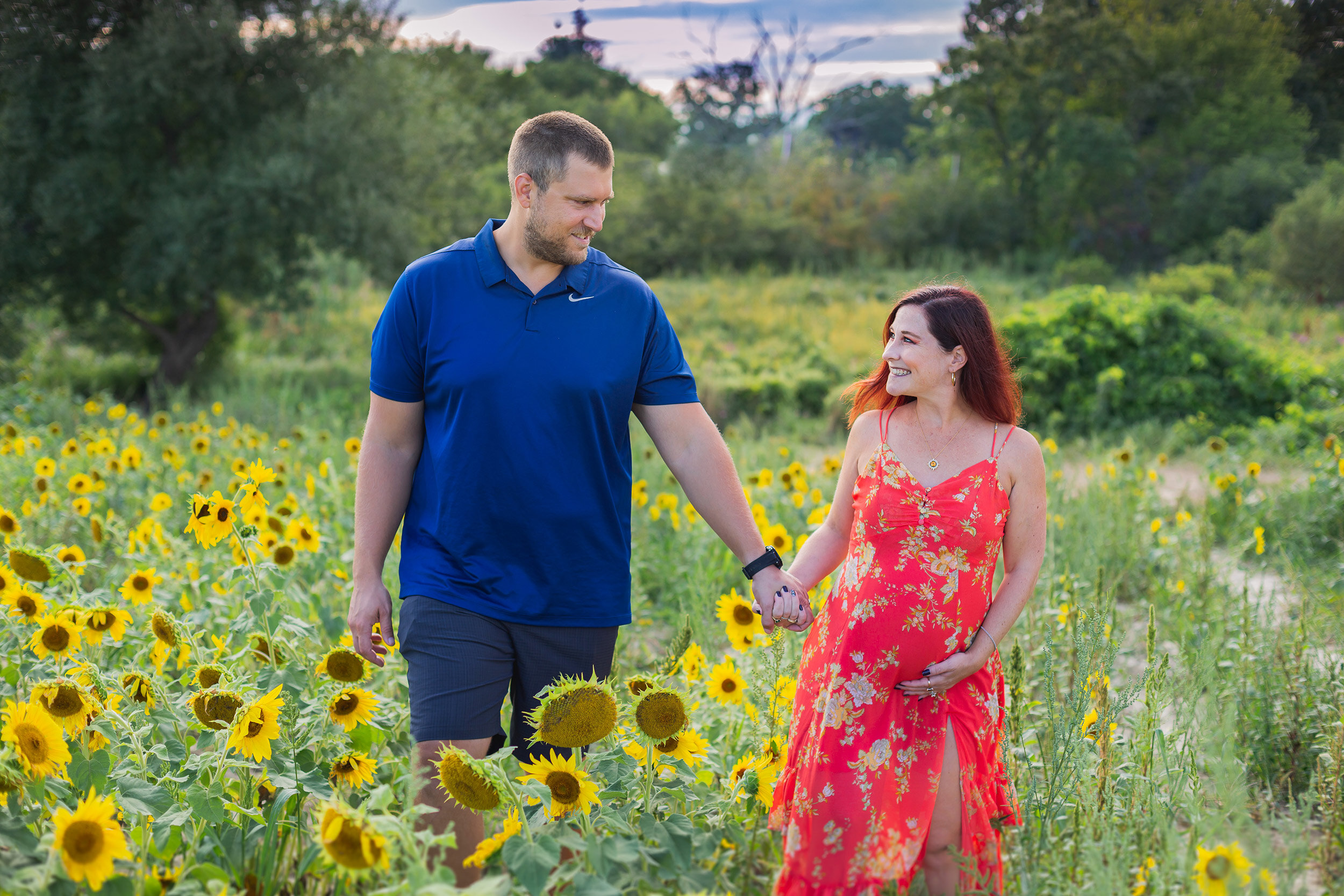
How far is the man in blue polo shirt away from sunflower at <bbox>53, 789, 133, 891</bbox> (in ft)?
2.50

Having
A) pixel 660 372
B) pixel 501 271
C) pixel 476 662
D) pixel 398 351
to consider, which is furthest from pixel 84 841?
pixel 660 372

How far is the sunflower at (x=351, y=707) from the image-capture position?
83.6 inches

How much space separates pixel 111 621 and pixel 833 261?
2176cm

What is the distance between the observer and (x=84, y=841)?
4.85ft

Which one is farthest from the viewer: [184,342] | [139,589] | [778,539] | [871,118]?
[871,118]

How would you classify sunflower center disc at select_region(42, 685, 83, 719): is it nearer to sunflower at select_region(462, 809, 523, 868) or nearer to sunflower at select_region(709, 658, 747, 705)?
sunflower at select_region(462, 809, 523, 868)

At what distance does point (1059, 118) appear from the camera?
24.3 meters

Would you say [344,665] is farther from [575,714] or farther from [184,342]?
[184,342]

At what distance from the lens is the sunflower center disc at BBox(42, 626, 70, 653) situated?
231 centimetres

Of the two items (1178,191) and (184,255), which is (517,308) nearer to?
(184,255)

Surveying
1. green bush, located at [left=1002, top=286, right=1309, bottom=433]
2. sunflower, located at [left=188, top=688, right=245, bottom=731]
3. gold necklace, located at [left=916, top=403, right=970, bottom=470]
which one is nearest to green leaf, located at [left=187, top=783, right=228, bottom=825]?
sunflower, located at [left=188, top=688, right=245, bottom=731]

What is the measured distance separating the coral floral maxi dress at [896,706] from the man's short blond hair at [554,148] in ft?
3.35

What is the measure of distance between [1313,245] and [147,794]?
65.7ft

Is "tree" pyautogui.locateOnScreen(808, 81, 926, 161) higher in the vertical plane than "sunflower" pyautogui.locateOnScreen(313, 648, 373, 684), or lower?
higher
